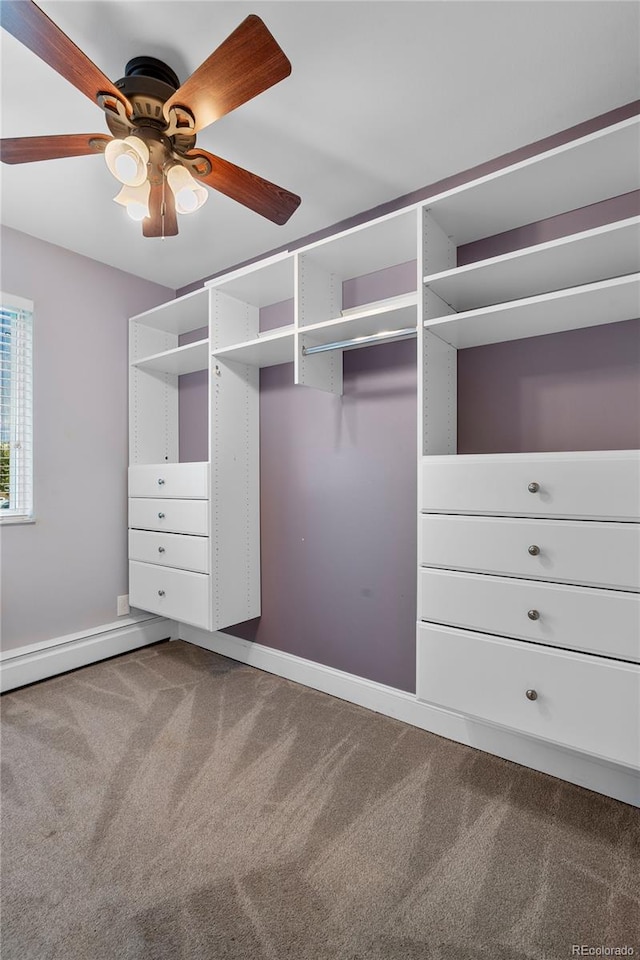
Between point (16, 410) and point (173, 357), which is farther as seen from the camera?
point (173, 357)

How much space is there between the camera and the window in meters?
2.65

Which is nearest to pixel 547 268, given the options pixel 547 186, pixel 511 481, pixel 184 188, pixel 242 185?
pixel 547 186

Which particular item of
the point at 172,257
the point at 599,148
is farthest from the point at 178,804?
the point at 172,257

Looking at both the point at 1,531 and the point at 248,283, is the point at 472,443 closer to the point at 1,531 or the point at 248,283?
the point at 248,283

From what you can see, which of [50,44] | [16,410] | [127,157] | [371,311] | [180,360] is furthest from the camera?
[180,360]

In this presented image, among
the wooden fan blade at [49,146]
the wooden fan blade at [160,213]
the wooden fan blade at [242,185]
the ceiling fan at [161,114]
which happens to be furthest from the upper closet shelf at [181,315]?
the wooden fan blade at [49,146]

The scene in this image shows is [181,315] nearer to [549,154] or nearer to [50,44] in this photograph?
[50,44]

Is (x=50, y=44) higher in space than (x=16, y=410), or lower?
higher

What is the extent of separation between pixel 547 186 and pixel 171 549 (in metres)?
2.46

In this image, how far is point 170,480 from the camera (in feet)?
9.31

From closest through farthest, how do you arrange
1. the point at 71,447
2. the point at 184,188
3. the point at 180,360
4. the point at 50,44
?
the point at 50,44 → the point at 184,188 → the point at 71,447 → the point at 180,360

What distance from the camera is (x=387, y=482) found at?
2.38 m

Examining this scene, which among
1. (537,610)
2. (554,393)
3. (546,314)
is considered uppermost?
(546,314)

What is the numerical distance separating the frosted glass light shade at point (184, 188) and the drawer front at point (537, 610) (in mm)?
1564
